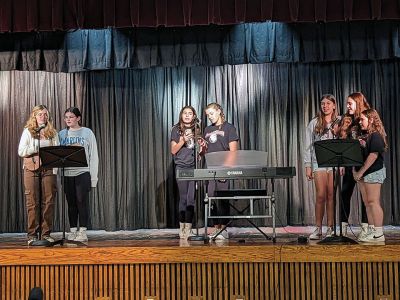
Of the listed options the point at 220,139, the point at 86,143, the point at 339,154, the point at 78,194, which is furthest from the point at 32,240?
the point at 339,154

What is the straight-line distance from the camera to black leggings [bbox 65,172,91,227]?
688 cm

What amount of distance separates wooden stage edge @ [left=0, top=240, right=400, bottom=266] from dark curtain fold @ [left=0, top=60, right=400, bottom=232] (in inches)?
159

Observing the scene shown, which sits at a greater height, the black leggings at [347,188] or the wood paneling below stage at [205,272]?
the black leggings at [347,188]

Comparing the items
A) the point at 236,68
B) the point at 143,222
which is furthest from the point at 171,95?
the point at 143,222

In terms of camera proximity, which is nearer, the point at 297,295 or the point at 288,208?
the point at 297,295

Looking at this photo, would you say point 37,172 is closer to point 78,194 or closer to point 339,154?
point 78,194

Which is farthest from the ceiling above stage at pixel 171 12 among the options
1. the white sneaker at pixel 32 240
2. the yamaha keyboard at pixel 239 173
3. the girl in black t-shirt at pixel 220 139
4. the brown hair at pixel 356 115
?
the white sneaker at pixel 32 240

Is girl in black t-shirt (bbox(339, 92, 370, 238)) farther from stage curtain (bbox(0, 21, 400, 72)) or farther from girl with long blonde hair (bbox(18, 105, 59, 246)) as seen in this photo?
girl with long blonde hair (bbox(18, 105, 59, 246))

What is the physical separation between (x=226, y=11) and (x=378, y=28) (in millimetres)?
2316

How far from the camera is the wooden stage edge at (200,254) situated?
525 cm

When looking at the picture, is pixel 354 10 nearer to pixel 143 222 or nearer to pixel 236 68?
pixel 236 68

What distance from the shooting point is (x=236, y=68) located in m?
9.84

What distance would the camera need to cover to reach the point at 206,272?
211 inches

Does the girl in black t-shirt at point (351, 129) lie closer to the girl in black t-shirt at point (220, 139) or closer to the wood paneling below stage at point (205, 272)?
the wood paneling below stage at point (205, 272)
